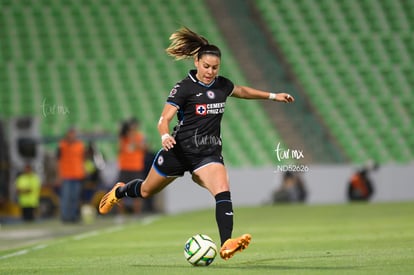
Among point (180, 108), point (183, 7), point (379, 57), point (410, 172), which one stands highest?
point (183, 7)

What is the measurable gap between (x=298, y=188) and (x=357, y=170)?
5.55 feet

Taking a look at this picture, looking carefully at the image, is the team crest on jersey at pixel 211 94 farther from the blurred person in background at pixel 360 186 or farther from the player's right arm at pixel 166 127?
the blurred person in background at pixel 360 186

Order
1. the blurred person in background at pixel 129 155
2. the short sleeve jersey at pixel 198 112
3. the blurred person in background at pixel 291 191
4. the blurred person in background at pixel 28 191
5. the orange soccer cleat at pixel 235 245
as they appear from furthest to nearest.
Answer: the blurred person in background at pixel 291 191, the blurred person in background at pixel 28 191, the blurred person in background at pixel 129 155, the short sleeve jersey at pixel 198 112, the orange soccer cleat at pixel 235 245

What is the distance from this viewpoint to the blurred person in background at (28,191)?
2138 cm

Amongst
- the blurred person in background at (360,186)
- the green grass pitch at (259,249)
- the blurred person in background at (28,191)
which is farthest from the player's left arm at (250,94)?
the blurred person in background at (360,186)

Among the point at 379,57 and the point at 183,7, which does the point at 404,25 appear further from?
the point at 183,7

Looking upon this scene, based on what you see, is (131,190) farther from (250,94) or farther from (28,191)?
(28,191)

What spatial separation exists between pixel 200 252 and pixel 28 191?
45.0ft

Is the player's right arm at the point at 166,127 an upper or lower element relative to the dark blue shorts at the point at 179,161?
upper

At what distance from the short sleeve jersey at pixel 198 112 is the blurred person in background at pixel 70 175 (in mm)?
11005

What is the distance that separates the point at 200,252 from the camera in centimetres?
820

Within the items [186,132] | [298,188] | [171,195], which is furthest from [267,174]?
[186,132]

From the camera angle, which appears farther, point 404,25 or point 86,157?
point 404,25

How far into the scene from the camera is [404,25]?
31016 millimetres
